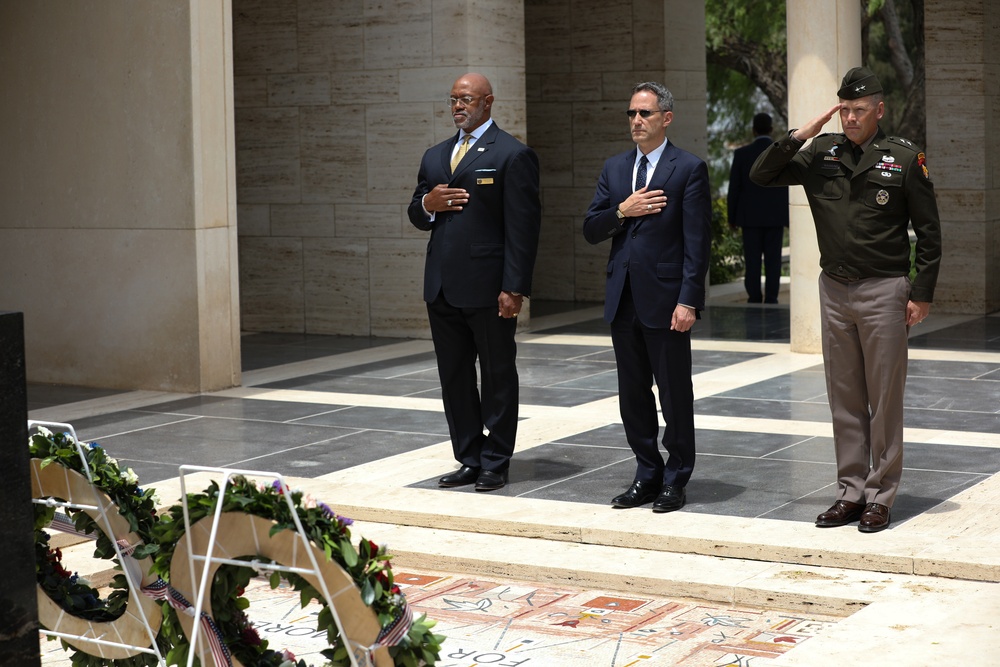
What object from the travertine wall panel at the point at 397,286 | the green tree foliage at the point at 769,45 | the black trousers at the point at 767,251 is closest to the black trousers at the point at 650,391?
the travertine wall panel at the point at 397,286

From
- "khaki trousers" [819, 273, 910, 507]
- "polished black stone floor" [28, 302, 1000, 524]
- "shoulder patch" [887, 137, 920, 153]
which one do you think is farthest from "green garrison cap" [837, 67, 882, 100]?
"polished black stone floor" [28, 302, 1000, 524]

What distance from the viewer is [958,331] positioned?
1384 cm

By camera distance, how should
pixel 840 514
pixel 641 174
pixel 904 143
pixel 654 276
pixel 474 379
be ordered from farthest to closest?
pixel 474 379
pixel 641 174
pixel 654 276
pixel 840 514
pixel 904 143

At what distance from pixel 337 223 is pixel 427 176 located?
716 centimetres

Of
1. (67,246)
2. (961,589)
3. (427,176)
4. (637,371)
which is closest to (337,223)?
(67,246)

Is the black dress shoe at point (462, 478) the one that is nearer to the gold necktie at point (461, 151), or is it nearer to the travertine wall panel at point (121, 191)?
the gold necktie at point (461, 151)

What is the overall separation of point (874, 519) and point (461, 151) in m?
2.78

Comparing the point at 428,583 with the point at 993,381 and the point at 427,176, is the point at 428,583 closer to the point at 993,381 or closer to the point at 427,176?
the point at 427,176

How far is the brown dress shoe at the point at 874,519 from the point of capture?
253 inches

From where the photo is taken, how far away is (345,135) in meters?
14.7

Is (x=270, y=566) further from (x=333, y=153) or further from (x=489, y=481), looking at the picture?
(x=333, y=153)

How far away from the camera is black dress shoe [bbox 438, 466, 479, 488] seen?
768 cm

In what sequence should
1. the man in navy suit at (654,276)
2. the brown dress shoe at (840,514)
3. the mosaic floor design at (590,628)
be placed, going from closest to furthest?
the mosaic floor design at (590,628) → the brown dress shoe at (840,514) → the man in navy suit at (654,276)

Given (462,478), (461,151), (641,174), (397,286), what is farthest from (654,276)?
(397,286)
